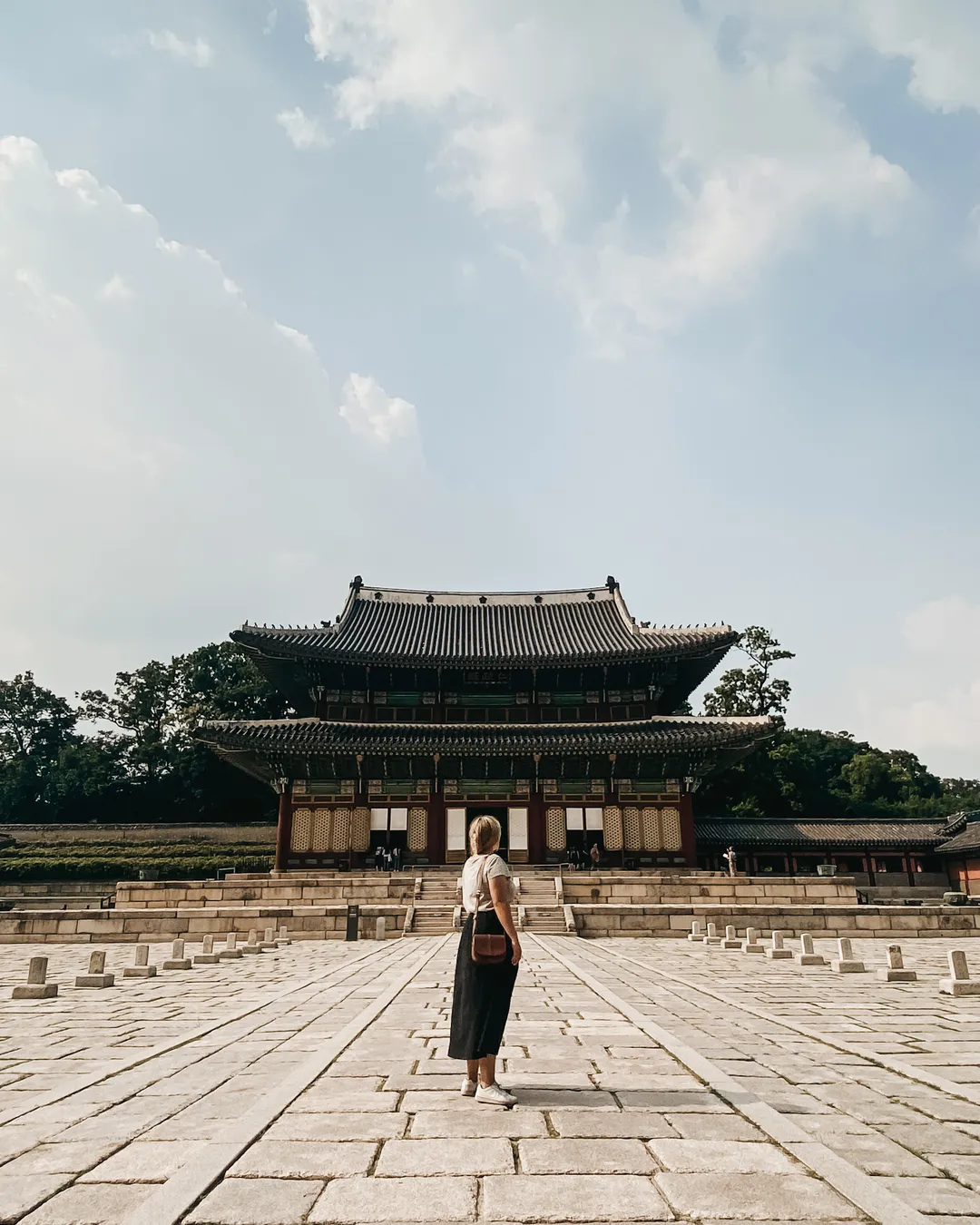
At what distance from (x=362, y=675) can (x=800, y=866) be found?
67.2 feet

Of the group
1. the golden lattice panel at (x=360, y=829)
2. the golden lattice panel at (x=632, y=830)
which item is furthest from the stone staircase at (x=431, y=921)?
the golden lattice panel at (x=632, y=830)

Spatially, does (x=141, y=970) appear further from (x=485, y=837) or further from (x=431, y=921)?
(x=485, y=837)

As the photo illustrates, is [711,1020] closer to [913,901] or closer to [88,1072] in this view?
[88,1072]

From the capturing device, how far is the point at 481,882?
4.59 meters

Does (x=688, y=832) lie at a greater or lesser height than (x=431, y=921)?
greater

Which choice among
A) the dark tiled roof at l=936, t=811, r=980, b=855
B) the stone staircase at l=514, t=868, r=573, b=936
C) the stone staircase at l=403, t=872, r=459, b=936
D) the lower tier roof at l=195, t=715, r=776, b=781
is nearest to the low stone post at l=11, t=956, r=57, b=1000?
the stone staircase at l=403, t=872, r=459, b=936

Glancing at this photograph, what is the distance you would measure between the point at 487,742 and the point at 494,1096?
25795mm

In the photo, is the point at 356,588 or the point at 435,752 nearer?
the point at 435,752

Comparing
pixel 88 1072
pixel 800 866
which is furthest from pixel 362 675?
pixel 88 1072

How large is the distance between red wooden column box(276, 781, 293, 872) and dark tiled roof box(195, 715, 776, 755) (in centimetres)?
178

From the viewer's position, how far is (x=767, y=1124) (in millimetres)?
3801

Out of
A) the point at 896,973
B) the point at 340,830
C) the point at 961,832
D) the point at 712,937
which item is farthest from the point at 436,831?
the point at 961,832

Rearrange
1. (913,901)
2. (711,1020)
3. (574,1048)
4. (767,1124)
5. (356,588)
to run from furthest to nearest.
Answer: (356,588) → (913,901) → (711,1020) → (574,1048) → (767,1124)

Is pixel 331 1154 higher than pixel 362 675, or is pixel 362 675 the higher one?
pixel 362 675
